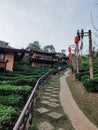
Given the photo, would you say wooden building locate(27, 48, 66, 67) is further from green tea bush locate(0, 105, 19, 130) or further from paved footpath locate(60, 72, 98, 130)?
green tea bush locate(0, 105, 19, 130)

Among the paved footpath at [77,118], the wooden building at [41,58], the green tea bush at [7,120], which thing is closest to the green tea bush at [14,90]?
the paved footpath at [77,118]

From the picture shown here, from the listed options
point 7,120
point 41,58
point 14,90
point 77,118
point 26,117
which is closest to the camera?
point 7,120

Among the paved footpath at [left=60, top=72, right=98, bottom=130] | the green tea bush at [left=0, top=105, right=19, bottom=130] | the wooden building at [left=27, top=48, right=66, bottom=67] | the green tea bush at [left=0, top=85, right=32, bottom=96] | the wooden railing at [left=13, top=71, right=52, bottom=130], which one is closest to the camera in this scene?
the wooden railing at [left=13, top=71, right=52, bottom=130]

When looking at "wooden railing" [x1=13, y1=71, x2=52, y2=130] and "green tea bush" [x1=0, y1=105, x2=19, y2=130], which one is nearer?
"wooden railing" [x1=13, y1=71, x2=52, y2=130]

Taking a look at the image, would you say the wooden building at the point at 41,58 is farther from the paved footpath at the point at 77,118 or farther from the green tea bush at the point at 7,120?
the green tea bush at the point at 7,120

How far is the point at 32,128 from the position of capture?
6.45 metres

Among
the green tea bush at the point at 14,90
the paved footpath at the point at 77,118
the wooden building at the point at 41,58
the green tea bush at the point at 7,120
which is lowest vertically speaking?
the paved footpath at the point at 77,118

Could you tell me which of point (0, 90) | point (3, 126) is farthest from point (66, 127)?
point (0, 90)

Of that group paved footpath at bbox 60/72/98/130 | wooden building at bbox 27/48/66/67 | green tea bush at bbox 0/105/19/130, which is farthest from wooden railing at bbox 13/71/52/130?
wooden building at bbox 27/48/66/67

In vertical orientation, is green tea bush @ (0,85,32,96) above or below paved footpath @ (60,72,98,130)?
above

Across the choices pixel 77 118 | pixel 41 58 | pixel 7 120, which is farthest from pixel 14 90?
pixel 41 58

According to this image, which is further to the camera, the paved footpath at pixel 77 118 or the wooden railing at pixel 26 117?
the paved footpath at pixel 77 118

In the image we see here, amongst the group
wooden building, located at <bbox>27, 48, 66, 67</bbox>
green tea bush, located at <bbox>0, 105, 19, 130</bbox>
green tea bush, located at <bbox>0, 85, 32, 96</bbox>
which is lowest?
green tea bush, located at <bbox>0, 105, 19, 130</bbox>

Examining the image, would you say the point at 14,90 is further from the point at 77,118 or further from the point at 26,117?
the point at 26,117
